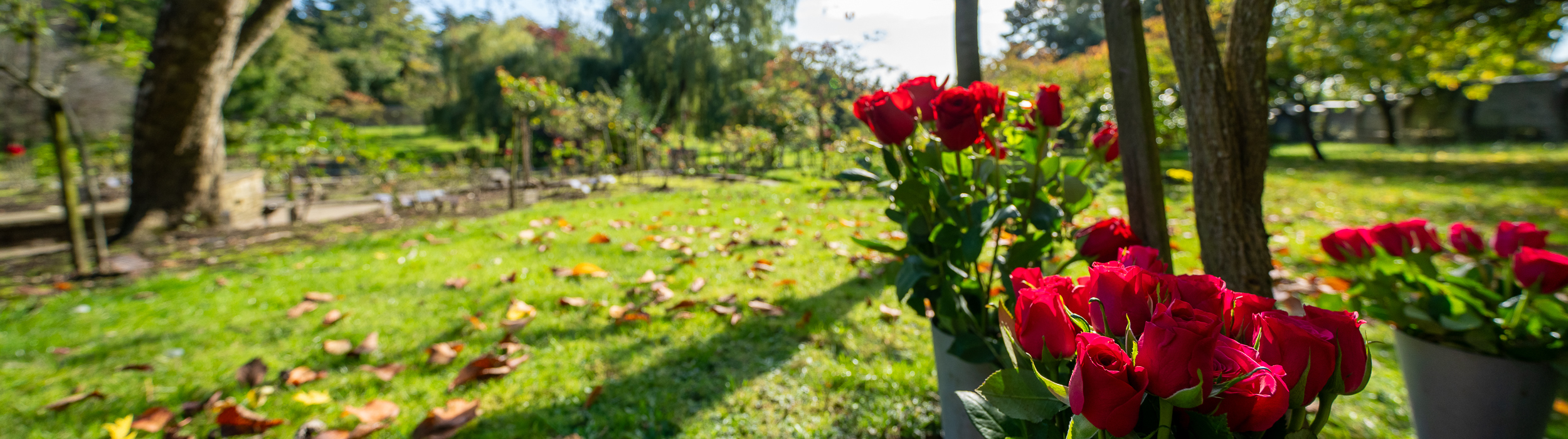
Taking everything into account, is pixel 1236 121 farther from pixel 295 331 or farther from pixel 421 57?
pixel 421 57

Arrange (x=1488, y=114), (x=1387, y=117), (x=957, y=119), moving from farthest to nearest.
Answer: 1. (x=1488, y=114)
2. (x=1387, y=117)
3. (x=957, y=119)

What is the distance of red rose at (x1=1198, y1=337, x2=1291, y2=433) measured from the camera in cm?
40

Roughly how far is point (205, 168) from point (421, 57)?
26624 mm

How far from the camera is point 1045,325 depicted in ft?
1.71

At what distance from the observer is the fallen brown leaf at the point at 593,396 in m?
1.52

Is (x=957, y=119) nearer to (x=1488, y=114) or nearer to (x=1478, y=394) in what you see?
(x=1478, y=394)

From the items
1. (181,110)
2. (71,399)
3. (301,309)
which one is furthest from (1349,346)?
(181,110)

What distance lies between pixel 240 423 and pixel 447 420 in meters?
0.51

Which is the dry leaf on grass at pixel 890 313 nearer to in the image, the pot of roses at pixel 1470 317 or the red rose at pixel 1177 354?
the pot of roses at pixel 1470 317

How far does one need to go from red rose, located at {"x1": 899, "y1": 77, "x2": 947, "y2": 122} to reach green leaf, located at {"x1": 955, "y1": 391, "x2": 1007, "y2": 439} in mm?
540

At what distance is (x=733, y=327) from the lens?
2.03 metres

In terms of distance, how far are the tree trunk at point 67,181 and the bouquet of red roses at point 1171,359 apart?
4531 millimetres

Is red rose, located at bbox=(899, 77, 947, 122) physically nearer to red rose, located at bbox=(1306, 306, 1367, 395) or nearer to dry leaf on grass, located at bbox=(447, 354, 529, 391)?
red rose, located at bbox=(1306, 306, 1367, 395)

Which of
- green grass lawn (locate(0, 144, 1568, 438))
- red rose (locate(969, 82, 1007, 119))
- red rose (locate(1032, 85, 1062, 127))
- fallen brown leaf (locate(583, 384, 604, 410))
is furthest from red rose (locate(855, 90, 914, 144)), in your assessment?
fallen brown leaf (locate(583, 384, 604, 410))
